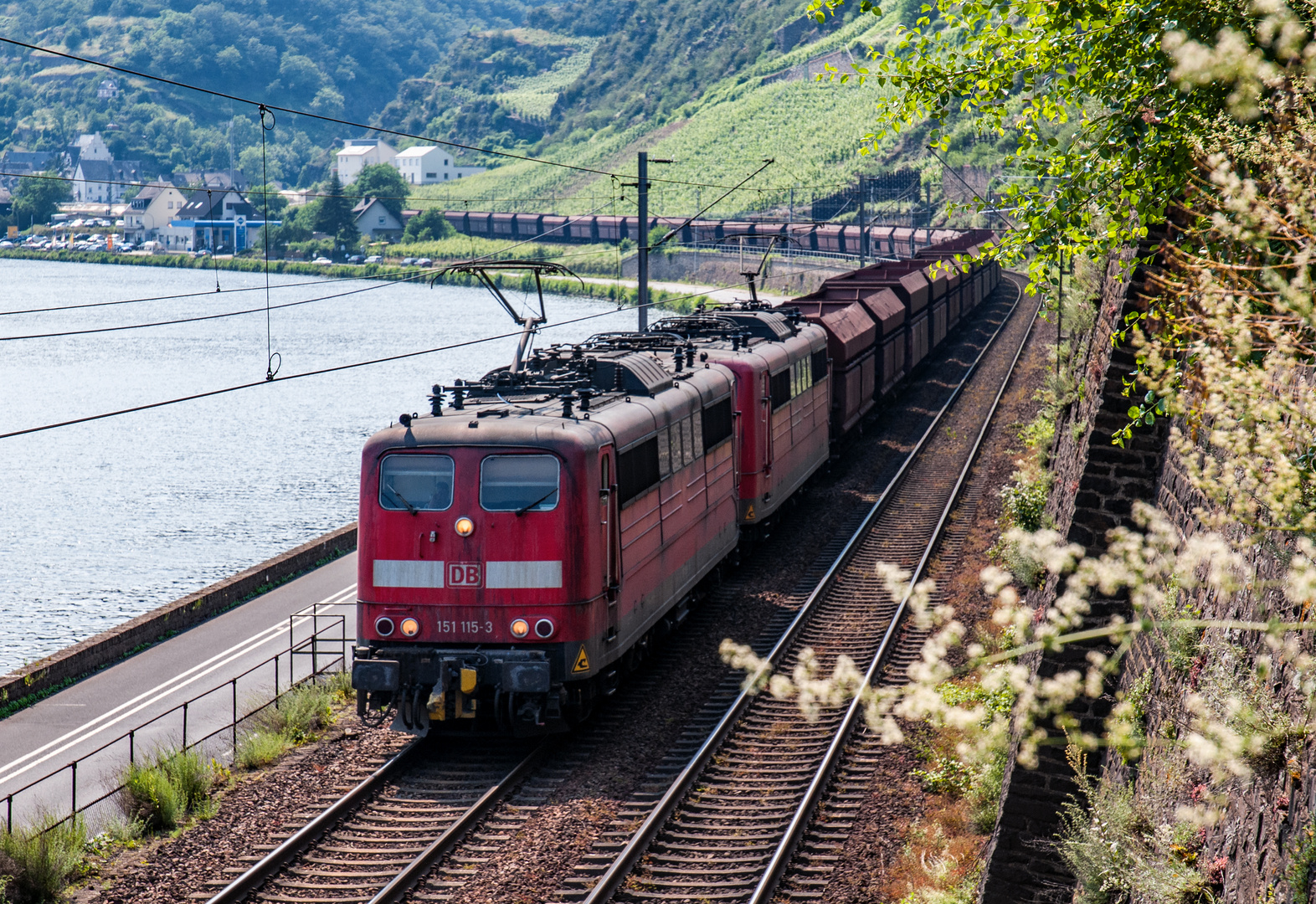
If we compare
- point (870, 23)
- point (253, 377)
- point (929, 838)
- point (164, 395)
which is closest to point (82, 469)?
point (164, 395)

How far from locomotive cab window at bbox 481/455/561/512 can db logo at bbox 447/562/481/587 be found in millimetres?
569

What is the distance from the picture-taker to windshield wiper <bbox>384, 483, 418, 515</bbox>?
1319 cm

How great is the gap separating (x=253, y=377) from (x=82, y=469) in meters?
15.3

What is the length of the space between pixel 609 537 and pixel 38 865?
19.5ft

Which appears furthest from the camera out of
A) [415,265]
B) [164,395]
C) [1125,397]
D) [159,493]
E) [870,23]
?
[870,23]

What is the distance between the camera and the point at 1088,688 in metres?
3.97

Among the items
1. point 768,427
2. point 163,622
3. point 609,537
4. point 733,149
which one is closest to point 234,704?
point 609,537

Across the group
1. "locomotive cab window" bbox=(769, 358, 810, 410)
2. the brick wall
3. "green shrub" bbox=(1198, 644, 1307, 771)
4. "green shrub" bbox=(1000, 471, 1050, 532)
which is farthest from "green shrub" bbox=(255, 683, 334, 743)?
"green shrub" bbox=(1198, 644, 1307, 771)

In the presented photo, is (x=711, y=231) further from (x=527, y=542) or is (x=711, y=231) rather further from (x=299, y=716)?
(x=527, y=542)

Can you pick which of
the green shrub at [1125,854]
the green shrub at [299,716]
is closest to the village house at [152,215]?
the green shrub at [299,716]

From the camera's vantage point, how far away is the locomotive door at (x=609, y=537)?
44.1 ft

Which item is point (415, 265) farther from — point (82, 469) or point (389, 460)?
point (389, 460)

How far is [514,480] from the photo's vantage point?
1316 centimetres

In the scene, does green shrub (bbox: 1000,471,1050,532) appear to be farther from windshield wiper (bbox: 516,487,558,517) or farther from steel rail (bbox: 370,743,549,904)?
steel rail (bbox: 370,743,549,904)
